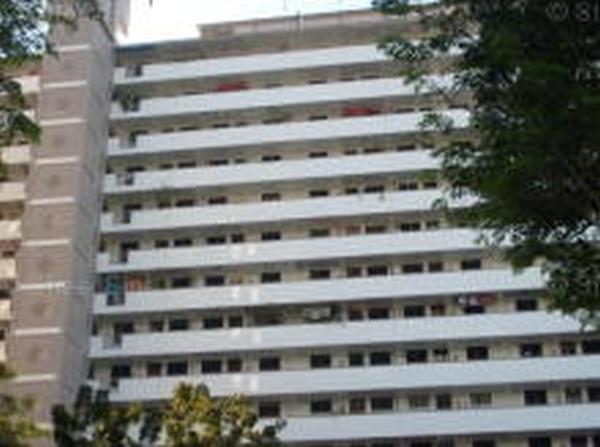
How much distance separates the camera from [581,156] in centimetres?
1245

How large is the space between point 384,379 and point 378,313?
319cm

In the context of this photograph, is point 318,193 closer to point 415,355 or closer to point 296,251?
point 296,251

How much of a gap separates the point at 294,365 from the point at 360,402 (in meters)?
2.80

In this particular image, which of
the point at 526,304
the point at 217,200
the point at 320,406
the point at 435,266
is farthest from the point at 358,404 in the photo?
the point at 217,200

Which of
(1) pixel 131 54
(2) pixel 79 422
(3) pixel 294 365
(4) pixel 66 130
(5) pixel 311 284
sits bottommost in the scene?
(2) pixel 79 422

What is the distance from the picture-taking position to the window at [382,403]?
4378 centimetres

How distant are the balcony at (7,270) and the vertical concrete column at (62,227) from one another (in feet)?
2.72

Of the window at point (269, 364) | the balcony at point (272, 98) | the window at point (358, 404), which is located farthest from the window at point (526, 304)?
the balcony at point (272, 98)

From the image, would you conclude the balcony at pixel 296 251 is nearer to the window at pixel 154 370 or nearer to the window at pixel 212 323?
the window at pixel 212 323

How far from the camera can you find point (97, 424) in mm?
27875

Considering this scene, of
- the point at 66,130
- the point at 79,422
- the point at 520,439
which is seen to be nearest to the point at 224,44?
the point at 66,130

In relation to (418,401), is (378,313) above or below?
above

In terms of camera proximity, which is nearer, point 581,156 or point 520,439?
point 581,156

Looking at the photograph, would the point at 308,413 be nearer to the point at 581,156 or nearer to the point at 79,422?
the point at 79,422
